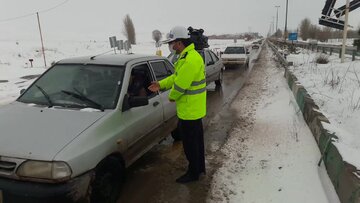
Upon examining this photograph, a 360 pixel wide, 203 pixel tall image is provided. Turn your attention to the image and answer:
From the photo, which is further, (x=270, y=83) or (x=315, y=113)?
(x=270, y=83)

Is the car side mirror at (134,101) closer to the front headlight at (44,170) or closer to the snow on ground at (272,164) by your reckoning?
the front headlight at (44,170)

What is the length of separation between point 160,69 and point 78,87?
1687 millimetres

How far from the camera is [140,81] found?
4.96 meters

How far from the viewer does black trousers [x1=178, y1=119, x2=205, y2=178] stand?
14.9 ft

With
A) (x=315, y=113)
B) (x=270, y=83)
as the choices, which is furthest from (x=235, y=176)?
(x=270, y=83)

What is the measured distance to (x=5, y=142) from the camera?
3246mm

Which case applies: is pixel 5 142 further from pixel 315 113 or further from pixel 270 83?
pixel 270 83

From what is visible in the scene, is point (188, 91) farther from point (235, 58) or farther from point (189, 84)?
point (235, 58)

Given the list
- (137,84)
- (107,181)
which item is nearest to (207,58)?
(137,84)

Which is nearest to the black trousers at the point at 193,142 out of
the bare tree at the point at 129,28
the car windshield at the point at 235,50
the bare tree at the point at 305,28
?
the car windshield at the point at 235,50

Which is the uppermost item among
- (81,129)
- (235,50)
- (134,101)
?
(134,101)

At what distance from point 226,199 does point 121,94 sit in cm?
185

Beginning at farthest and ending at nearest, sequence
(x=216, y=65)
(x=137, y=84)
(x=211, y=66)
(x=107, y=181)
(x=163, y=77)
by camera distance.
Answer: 1. (x=216, y=65)
2. (x=211, y=66)
3. (x=163, y=77)
4. (x=137, y=84)
5. (x=107, y=181)

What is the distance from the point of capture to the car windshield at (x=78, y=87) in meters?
4.15
